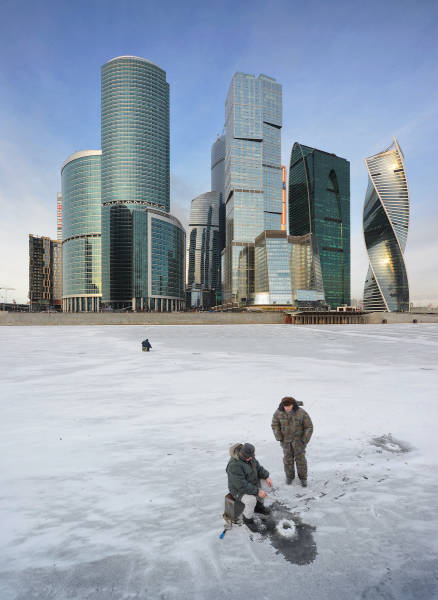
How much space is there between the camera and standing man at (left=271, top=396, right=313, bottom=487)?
5.01m

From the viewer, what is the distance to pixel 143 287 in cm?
14925

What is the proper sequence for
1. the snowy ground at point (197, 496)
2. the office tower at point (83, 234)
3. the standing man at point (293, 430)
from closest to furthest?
1. the snowy ground at point (197, 496)
2. the standing man at point (293, 430)
3. the office tower at point (83, 234)

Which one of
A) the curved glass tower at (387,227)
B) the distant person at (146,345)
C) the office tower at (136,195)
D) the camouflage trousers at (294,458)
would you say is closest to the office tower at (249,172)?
the office tower at (136,195)

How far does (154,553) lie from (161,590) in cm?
53

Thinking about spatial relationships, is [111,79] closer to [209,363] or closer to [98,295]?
[98,295]

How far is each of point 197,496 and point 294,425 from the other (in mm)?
1887

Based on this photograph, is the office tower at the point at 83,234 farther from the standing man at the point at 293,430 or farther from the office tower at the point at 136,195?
the standing man at the point at 293,430

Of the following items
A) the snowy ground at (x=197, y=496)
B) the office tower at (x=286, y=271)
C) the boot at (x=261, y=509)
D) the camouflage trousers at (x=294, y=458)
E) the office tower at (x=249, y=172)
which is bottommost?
the snowy ground at (x=197, y=496)

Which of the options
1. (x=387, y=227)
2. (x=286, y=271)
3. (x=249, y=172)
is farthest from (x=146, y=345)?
(x=249, y=172)

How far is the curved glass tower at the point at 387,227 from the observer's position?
408 feet

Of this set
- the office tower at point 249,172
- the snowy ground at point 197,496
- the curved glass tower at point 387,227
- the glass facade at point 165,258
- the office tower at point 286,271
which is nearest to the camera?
the snowy ground at point 197,496

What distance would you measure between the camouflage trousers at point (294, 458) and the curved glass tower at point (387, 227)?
139637 millimetres

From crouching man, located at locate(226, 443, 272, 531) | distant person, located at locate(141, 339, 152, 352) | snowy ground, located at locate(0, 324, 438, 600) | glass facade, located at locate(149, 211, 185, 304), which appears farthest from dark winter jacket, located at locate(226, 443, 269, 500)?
glass facade, located at locate(149, 211, 185, 304)

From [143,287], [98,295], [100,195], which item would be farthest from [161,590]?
[100,195]
